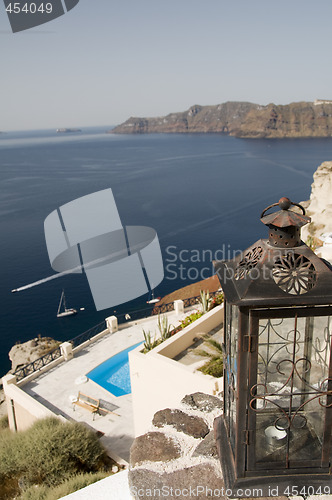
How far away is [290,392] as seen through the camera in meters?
2.48

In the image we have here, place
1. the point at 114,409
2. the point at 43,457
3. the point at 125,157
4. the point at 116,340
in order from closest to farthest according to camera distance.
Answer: the point at 43,457
the point at 114,409
the point at 116,340
the point at 125,157

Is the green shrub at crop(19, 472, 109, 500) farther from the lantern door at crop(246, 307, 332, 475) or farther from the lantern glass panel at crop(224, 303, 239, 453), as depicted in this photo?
the lantern door at crop(246, 307, 332, 475)

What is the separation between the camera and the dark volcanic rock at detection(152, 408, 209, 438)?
10.2ft

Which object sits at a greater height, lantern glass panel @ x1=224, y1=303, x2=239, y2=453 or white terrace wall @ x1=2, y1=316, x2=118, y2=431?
lantern glass panel @ x1=224, y1=303, x2=239, y2=453

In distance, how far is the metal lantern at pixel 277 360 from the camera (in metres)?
2.19

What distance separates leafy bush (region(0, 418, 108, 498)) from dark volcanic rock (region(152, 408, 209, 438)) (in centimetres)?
551

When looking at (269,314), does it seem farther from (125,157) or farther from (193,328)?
(125,157)

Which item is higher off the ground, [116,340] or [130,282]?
[116,340]

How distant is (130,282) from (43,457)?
85.2 feet

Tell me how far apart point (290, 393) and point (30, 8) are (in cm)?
1032

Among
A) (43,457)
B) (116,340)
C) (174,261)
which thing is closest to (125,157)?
(174,261)

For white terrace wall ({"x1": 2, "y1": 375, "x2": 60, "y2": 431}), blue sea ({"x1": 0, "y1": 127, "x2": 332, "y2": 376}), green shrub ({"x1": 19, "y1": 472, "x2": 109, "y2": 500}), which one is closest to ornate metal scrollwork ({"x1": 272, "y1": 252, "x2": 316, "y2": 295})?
green shrub ({"x1": 19, "y1": 472, "x2": 109, "y2": 500})

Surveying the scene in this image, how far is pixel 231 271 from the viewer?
251 centimetres

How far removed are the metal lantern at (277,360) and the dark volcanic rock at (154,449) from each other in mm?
345
